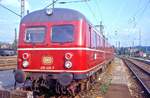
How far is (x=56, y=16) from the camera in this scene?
1090 cm

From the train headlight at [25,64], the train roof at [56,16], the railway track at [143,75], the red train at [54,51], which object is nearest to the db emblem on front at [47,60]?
the red train at [54,51]

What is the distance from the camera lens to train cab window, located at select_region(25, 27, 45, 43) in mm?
10898

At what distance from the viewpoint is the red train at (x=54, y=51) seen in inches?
408

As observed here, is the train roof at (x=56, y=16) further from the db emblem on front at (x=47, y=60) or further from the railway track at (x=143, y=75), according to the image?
the railway track at (x=143, y=75)

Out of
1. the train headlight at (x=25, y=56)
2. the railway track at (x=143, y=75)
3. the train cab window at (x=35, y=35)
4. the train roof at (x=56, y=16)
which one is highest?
the train roof at (x=56, y=16)

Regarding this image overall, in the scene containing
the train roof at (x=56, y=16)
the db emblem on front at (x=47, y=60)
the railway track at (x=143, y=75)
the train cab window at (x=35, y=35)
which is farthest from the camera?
the railway track at (x=143, y=75)

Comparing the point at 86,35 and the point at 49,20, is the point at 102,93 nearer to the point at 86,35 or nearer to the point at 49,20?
the point at 86,35

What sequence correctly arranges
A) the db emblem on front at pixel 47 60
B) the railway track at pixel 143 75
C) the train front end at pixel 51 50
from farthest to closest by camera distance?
the railway track at pixel 143 75
the db emblem on front at pixel 47 60
the train front end at pixel 51 50

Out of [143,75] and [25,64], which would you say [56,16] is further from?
[143,75]

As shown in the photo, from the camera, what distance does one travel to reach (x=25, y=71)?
10.8m

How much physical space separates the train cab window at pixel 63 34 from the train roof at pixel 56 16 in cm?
28

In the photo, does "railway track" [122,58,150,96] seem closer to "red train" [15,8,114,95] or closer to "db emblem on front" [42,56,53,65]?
"red train" [15,8,114,95]

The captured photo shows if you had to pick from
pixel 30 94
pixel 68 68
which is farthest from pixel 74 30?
pixel 30 94

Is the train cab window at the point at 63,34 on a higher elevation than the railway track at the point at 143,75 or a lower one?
higher
